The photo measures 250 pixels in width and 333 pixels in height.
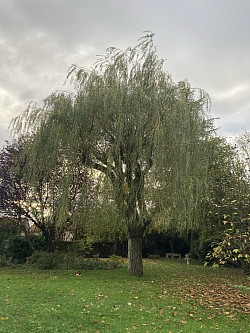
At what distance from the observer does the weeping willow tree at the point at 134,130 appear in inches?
353

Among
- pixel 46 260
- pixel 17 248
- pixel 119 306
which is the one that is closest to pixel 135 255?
pixel 119 306

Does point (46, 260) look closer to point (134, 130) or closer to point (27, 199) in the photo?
point (27, 199)

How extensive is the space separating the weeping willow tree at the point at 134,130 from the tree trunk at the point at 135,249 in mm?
689

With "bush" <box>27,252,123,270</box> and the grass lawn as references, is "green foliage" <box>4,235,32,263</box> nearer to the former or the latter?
"bush" <box>27,252,123,270</box>

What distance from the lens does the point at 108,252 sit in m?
20.4

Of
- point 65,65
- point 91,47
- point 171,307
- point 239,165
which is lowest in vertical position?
point 171,307

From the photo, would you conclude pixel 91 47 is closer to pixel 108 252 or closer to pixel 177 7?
pixel 177 7

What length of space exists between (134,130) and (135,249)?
423 centimetres

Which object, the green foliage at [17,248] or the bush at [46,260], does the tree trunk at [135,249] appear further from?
the green foliage at [17,248]

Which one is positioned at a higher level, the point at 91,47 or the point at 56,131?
the point at 91,47

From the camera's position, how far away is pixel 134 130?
9438 mm

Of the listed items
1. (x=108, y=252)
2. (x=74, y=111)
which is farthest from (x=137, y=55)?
(x=108, y=252)

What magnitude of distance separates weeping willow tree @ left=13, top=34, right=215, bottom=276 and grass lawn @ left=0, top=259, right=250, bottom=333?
81.8 inches

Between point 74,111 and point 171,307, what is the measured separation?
6.02m
